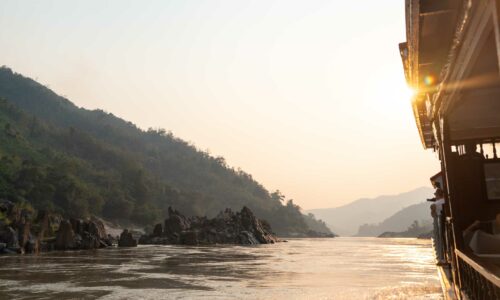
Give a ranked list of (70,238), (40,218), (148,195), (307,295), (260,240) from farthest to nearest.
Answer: (148,195) < (260,240) < (40,218) < (70,238) < (307,295)

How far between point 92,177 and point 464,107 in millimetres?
123772

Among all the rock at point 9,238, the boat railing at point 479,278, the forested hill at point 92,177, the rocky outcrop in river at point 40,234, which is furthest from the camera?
the forested hill at point 92,177

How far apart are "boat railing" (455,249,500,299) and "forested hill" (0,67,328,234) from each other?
79578 mm

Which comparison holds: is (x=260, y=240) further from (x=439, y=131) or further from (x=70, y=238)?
(x=439, y=131)

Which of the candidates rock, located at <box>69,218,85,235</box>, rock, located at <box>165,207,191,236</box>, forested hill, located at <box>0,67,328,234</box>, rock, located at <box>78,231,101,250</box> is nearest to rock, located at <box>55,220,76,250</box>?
rock, located at <box>78,231,101,250</box>

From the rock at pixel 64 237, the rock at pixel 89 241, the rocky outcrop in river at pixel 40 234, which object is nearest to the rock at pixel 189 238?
the rocky outcrop in river at pixel 40 234

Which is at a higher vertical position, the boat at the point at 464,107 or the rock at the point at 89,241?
the boat at the point at 464,107

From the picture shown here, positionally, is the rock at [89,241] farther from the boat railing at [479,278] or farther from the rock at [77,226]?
the boat railing at [479,278]

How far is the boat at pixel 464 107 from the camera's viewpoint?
4258 mm

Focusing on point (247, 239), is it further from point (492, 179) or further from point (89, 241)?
point (492, 179)

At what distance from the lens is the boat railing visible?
4.13 metres

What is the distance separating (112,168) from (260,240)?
8446cm

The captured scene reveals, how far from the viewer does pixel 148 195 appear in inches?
5012

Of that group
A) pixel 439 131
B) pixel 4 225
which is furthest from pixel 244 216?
pixel 439 131
